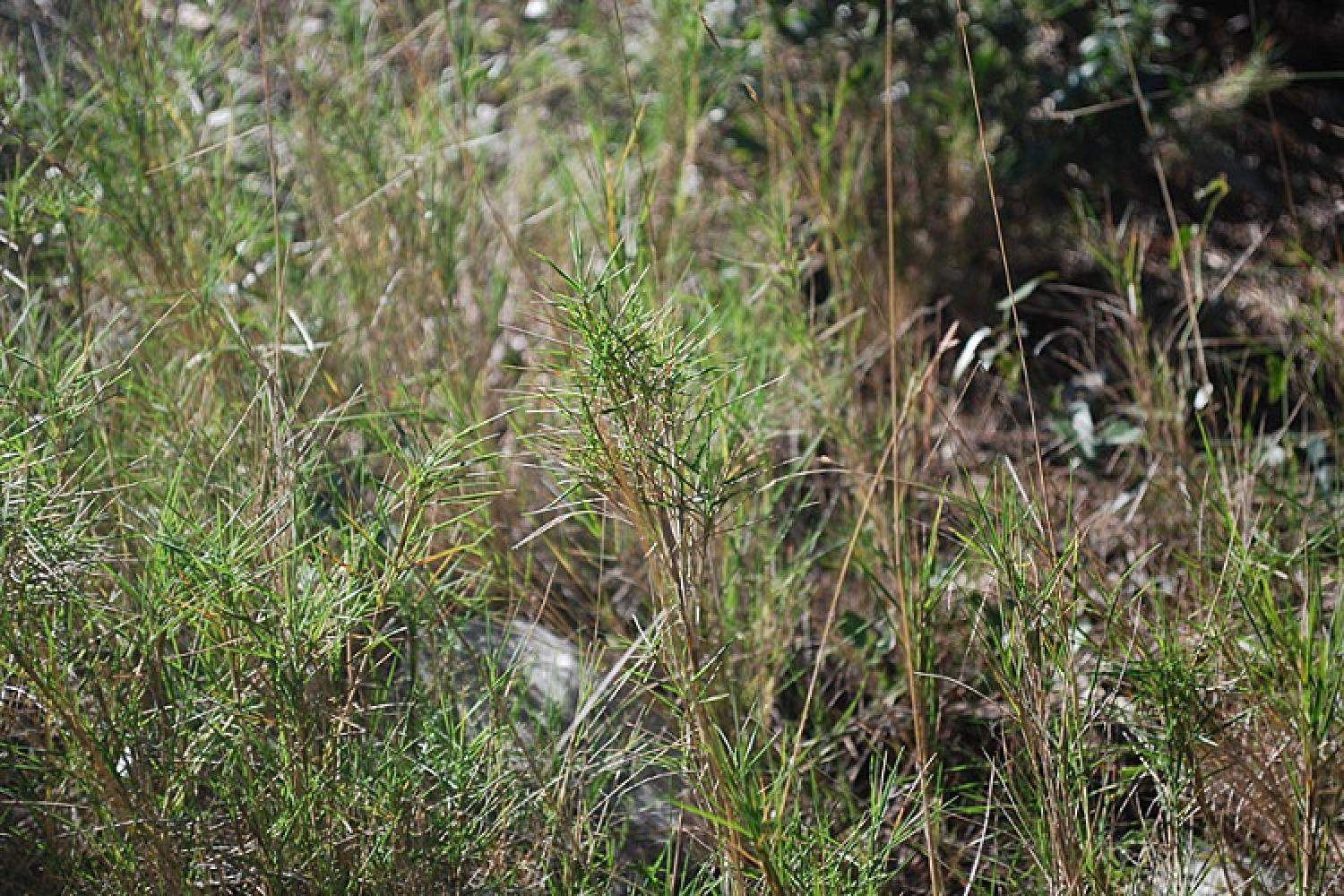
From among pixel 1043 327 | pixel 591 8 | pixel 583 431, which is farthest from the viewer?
pixel 591 8

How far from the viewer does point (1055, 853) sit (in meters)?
1.17

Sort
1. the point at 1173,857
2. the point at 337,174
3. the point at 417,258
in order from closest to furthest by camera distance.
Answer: the point at 1173,857
the point at 417,258
the point at 337,174

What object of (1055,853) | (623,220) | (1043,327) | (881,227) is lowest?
(1043,327)

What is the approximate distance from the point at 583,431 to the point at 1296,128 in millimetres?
2300

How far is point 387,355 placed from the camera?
1.82 meters

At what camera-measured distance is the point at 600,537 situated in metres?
1.56

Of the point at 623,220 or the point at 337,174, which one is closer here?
the point at 623,220

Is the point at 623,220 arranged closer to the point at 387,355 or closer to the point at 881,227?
the point at 387,355

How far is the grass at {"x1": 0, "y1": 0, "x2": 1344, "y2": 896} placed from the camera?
3.94ft

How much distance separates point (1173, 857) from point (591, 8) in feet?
6.73

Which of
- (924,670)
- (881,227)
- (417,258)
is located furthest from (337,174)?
(924,670)

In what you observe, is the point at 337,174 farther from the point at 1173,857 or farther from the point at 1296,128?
the point at 1296,128

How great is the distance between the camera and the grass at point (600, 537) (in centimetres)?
120

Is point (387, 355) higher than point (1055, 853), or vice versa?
point (387, 355)
